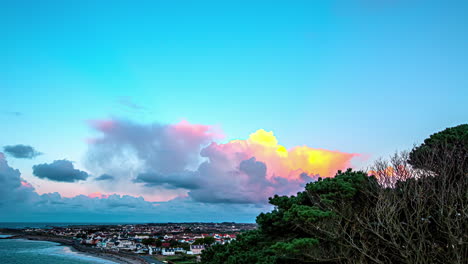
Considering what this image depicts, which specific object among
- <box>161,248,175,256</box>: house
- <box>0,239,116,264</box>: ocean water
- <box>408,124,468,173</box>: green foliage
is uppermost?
<box>408,124,468,173</box>: green foliage

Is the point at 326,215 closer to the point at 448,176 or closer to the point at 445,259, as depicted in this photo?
the point at 445,259

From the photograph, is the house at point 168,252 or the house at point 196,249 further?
the house at point 196,249

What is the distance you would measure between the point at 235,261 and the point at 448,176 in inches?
379

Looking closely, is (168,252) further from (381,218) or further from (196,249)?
(381,218)

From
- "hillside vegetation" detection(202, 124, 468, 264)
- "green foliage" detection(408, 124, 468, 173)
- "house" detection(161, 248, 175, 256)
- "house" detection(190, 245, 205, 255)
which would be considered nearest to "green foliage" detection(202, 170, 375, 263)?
"hillside vegetation" detection(202, 124, 468, 264)

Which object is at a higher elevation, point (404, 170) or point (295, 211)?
point (404, 170)

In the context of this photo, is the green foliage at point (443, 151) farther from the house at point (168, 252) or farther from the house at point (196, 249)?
the house at point (168, 252)

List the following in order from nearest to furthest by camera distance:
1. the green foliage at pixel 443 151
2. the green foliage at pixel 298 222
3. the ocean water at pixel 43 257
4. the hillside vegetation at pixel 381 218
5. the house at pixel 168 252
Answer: the hillside vegetation at pixel 381 218, the green foliage at pixel 298 222, the green foliage at pixel 443 151, the ocean water at pixel 43 257, the house at pixel 168 252

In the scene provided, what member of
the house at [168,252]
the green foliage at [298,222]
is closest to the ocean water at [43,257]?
the house at [168,252]

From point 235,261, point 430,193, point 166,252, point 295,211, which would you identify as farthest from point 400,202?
point 166,252

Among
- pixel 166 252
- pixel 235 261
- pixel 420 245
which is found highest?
pixel 420 245

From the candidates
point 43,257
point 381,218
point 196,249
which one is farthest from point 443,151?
point 196,249

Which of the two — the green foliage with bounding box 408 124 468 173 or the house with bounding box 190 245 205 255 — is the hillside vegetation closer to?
the green foliage with bounding box 408 124 468 173

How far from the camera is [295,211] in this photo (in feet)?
42.8
